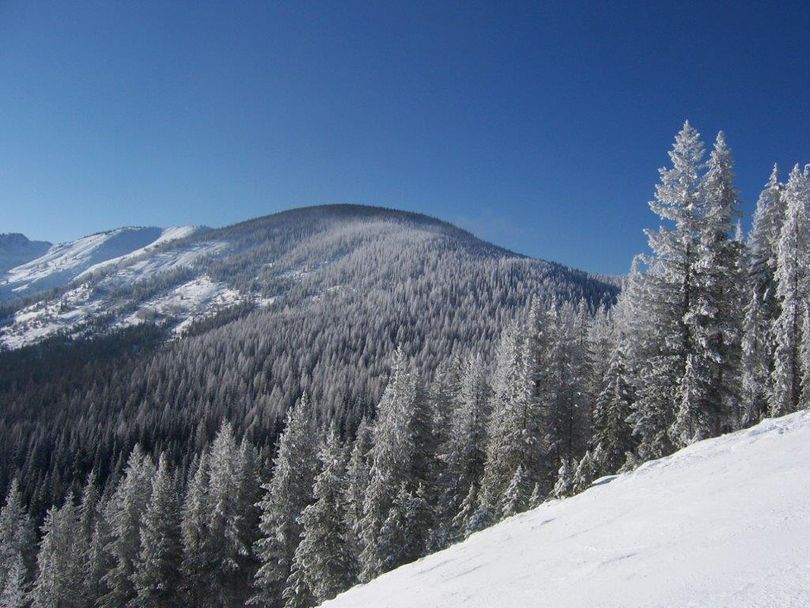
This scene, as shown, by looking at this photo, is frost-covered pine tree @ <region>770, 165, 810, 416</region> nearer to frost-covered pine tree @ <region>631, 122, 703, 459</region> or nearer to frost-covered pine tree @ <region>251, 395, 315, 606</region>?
frost-covered pine tree @ <region>631, 122, 703, 459</region>

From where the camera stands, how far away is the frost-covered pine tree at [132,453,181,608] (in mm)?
34812

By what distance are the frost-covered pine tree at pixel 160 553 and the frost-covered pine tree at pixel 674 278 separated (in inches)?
1398

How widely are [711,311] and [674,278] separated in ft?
5.54

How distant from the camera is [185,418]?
10731 cm

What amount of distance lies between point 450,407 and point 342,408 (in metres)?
73.6

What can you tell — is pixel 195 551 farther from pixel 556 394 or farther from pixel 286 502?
pixel 556 394

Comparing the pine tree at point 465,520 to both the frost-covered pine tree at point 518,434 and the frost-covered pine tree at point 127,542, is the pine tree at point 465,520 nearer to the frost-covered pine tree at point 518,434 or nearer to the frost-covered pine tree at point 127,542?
the frost-covered pine tree at point 518,434

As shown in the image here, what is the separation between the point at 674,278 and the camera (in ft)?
56.1

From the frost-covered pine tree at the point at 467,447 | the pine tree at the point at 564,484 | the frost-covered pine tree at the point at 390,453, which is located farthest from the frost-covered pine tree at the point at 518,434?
the pine tree at the point at 564,484

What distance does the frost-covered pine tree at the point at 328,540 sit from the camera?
25750mm

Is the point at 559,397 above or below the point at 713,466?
below

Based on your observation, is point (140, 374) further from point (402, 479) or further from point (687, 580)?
point (687, 580)

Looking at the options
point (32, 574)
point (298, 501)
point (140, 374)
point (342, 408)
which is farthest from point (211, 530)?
point (140, 374)

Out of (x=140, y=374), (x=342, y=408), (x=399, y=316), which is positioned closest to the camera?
(x=342, y=408)
